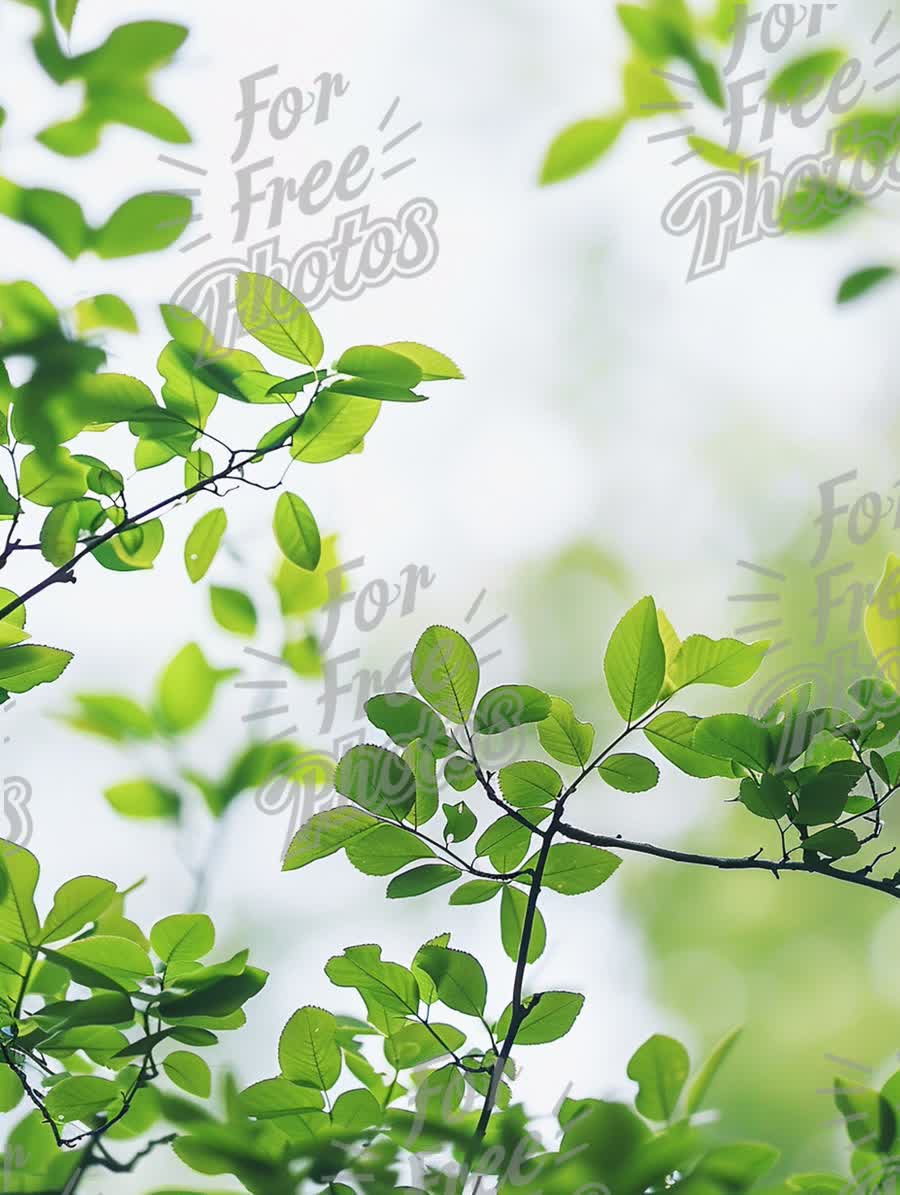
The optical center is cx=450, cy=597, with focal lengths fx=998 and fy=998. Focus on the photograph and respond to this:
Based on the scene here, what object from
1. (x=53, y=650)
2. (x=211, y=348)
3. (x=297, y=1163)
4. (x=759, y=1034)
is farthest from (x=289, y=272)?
(x=759, y=1034)

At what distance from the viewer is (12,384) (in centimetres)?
60

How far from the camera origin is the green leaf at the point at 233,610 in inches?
32.2

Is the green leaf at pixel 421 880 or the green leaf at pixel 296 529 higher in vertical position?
the green leaf at pixel 296 529

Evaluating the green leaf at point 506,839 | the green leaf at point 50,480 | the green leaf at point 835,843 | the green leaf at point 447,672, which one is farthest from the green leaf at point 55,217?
the green leaf at point 835,843

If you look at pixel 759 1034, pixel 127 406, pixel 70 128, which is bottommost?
pixel 759 1034

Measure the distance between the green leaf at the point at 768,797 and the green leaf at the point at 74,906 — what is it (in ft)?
1.15

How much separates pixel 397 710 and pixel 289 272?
18.7 inches

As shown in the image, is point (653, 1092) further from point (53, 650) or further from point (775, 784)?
point (53, 650)

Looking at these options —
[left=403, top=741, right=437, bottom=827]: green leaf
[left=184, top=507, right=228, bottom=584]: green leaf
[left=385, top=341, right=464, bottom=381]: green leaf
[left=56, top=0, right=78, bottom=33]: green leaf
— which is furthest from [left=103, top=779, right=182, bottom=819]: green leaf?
[left=56, top=0, right=78, bottom=33]: green leaf

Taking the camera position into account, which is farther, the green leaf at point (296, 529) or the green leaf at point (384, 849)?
the green leaf at point (296, 529)

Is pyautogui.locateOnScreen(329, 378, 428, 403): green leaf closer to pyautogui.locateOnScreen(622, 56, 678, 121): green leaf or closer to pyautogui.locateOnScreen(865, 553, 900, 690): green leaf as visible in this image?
pyautogui.locateOnScreen(865, 553, 900, 690): green leaf

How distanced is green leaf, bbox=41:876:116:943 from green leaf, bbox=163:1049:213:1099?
0.30 feet

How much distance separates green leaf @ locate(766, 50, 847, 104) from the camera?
71 centimetres

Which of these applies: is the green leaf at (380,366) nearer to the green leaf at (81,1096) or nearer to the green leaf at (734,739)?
the green leaf at (734,739)
